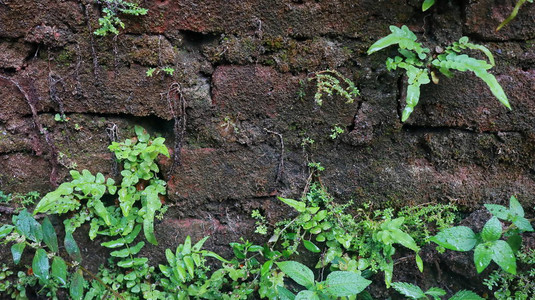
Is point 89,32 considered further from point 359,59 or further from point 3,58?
point 359,59

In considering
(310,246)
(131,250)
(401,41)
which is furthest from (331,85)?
(131,250)

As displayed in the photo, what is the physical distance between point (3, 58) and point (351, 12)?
178cm

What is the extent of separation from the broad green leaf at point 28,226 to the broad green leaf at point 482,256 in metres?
2.14

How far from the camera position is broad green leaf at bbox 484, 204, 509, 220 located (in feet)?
6.80

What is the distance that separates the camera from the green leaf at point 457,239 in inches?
79.1

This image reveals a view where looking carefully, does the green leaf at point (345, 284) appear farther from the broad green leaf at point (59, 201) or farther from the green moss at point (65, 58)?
the green moss at point (65, 58)

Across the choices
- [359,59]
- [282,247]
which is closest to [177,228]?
[282,247]

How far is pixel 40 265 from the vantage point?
191 cm

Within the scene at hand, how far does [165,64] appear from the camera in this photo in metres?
2.06

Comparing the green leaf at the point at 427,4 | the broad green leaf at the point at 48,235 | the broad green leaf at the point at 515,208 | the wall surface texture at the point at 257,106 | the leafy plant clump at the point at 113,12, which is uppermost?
the green leaf at the point at 427,4

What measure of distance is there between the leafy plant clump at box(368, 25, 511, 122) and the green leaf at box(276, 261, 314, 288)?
0.90 m

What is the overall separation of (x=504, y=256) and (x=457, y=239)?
21 cm

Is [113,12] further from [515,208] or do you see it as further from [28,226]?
[515,208]

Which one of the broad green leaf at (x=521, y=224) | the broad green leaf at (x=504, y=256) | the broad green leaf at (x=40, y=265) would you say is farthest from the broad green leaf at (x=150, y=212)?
the broad green leaf at (x=521, y=224)
